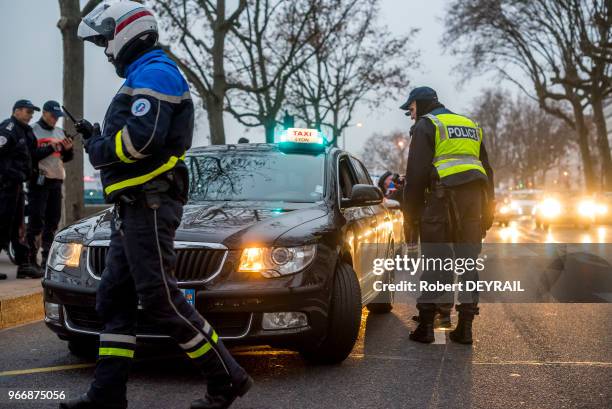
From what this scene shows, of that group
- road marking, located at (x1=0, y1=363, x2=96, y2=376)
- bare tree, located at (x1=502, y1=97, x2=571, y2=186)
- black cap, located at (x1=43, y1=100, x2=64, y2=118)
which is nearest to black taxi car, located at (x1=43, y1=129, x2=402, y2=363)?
road marking, located at (x1=0, y1=363, x2=96, y2=376)

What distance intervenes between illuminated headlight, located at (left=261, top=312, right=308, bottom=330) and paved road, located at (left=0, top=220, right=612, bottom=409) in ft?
1.07

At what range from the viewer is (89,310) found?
182 inches

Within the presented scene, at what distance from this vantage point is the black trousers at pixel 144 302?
3.56 metres

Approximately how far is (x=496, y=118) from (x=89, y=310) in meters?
82.9

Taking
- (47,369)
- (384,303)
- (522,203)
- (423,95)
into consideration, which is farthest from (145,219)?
(522,203)

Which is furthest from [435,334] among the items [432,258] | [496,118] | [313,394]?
[496,118]

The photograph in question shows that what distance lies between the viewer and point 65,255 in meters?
4.84

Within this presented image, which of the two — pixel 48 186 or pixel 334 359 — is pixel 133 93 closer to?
pixel 334 359

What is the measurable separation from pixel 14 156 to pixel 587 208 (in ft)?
76.3

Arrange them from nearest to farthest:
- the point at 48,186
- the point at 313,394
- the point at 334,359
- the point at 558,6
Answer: the point at 313,394, the point at 334,359, the point at 48,186, the point at 558,6

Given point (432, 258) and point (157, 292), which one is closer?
point (157, 292)

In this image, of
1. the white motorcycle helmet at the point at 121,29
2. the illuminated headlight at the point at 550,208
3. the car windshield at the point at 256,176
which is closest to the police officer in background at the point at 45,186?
the car windshield at the point at 256,176

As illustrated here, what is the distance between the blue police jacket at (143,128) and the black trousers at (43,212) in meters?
5.43

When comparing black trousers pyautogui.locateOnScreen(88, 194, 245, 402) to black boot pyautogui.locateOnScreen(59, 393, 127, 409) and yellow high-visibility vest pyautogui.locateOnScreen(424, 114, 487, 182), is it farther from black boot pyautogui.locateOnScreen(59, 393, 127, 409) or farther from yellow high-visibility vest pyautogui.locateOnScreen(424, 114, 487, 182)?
yellow high-visibility vest pyautogui.locateOnScreen(424, 114, 487, 182)
